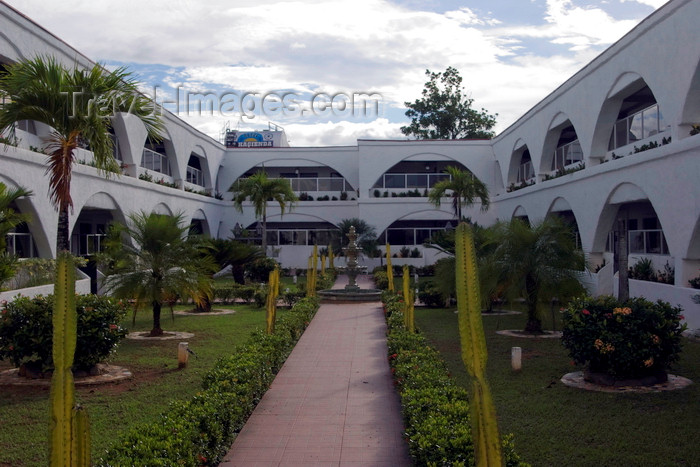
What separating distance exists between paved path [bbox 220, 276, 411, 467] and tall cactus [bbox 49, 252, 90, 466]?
2.54m

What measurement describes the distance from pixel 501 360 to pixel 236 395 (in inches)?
220

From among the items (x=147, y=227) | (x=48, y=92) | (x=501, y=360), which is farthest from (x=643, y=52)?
A: (x=48, y=92)

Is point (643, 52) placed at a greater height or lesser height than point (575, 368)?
greater

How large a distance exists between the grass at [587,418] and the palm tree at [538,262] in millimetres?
2035

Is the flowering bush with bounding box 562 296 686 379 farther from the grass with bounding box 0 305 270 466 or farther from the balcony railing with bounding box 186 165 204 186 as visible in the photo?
the balcony railing with bounding box 186 165 204 186

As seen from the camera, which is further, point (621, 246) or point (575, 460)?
point (621, 246)

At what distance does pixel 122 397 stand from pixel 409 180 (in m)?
29.6

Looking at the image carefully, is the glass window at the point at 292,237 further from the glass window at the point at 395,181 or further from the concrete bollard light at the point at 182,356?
the concrete bollard light at the point at 182,356

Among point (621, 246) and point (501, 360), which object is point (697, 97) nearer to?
point (621, 246)

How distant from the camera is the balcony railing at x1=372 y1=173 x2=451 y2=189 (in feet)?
121

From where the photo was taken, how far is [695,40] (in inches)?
562

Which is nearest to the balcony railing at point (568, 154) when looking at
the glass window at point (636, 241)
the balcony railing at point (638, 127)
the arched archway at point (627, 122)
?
the arched archway at point (627, 122)

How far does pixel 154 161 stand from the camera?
2878 centimetres

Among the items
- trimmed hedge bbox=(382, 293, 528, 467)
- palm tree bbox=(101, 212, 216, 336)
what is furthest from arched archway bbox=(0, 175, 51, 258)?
trimmed hedge bbox=(382, 293, 528, 467)
